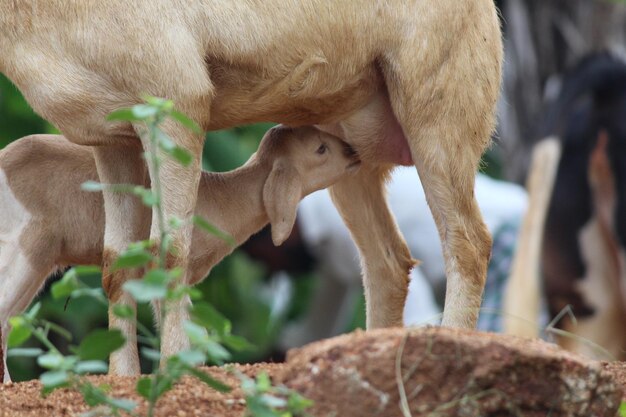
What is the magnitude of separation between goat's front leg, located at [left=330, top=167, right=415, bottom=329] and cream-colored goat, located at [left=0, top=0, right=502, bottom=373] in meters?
0.26

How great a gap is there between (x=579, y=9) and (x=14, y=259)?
16175 millimetres

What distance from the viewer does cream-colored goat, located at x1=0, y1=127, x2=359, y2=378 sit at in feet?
23.0

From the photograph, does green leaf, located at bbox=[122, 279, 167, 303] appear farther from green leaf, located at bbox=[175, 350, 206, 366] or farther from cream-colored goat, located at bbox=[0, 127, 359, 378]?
cream-colored goat, located at bbox=[0, 127, 359, 378]

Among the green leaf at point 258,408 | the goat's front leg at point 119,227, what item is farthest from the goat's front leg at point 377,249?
the green leaf at point 258,408

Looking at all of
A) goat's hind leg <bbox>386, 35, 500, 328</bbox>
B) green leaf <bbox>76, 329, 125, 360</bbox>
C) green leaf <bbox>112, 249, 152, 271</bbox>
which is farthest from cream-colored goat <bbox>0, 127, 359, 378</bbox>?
green leaf <bbox>112, 249, 152, 271</bbox>

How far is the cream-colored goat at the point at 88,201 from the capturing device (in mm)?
7020

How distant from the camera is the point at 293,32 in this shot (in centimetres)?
648

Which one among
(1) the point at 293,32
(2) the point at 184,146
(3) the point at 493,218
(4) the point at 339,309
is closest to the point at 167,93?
(2) the point at 184,146

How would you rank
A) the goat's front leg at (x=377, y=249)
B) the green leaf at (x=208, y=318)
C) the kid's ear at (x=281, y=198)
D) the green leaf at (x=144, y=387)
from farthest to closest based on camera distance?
the goat's front leg at (x=377, y=249)
the kid's ear at (x=281, y=198)
the green leaf at (x=144, y=387)
the green leaf at (x=208, y=318)

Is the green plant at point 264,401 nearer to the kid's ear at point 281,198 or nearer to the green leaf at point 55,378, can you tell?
the green leaf at point 55,378

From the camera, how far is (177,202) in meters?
6.25

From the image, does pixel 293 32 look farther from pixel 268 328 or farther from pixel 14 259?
pixel 268 328

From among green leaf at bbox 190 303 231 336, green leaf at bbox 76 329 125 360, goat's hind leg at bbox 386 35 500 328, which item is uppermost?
goat's hind leg at bbox 386 35 500 328

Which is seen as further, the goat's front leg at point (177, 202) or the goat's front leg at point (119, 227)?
the goat's front leg at point (119, 227)
